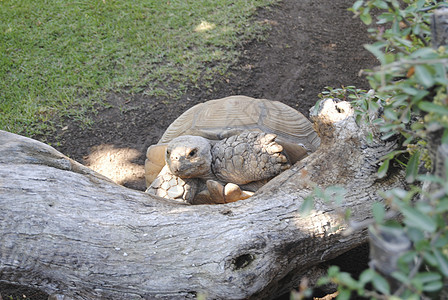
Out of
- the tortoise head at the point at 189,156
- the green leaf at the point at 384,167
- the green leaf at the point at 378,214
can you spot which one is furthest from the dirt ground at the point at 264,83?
the green leaf at the point at 378,214

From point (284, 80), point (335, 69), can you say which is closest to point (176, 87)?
point (284, 80)

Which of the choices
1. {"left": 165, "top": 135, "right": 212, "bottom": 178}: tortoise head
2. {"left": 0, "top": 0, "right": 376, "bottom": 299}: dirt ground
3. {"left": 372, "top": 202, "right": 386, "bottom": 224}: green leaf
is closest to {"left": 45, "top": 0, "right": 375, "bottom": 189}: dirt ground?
{"left": 0, "top": 0, "right": 376, "bottom": 299}: dirt ground

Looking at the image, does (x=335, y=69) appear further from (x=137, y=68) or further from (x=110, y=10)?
(x=110, y=10)

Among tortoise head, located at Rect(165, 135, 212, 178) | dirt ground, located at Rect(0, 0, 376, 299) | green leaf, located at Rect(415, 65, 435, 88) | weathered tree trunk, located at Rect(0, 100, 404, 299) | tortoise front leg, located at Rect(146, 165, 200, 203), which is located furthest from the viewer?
dirt ground, located at Rect(0, 0, 376, 299)

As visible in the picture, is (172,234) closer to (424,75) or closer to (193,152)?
(193,152)

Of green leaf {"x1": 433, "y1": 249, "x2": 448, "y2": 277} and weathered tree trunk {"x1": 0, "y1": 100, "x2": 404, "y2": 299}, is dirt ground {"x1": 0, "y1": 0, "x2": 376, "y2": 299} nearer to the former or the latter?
weathered tree trunk {"x1": 0, "y1": 100, "x2": 404, "y2": 299}

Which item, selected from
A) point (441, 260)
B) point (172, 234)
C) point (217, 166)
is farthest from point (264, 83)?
point (441, 260)

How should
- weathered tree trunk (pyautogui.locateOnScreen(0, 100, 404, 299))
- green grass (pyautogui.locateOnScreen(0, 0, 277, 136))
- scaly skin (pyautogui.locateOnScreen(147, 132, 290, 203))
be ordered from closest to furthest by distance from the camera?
weathered tree trunk (pyautogui.locateOnScreen(0, 100, 404, 299)), scaly skin (pyautogui.locateOnScreen(147, 132, 290, 203)), green grass (pyautogui.locateOnScreen(0, 0, 277, 136))

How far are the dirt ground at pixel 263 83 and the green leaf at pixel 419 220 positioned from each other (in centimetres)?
316

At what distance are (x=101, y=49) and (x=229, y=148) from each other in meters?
3.20

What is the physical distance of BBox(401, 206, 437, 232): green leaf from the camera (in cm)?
83

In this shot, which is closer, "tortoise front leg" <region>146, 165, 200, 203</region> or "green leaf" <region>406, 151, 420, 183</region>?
"green leaf" <region>406, 151, 420, 183</region>

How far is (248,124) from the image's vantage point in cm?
313

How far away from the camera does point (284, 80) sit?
15.8 feet
